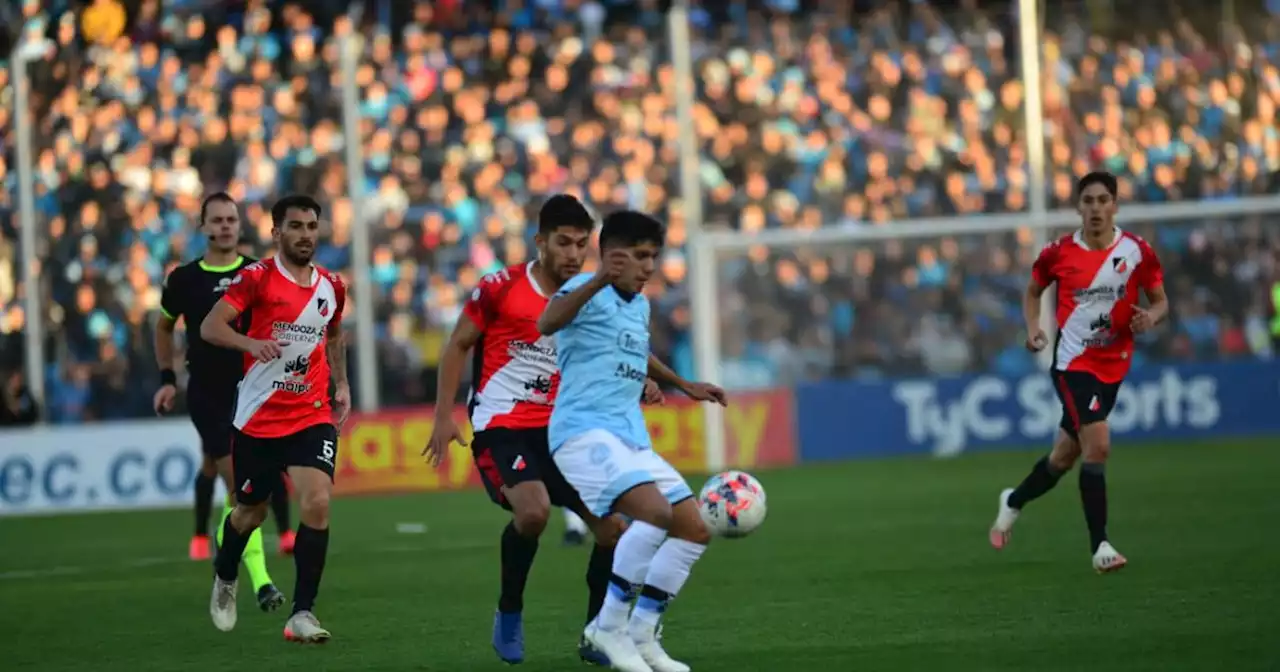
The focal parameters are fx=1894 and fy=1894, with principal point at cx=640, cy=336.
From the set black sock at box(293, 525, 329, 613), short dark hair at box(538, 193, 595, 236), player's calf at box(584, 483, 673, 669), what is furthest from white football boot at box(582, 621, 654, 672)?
black sock at box(293, 525, 329, 613)

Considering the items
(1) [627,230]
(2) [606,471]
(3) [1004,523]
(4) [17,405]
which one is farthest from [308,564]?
(4) [17,405]

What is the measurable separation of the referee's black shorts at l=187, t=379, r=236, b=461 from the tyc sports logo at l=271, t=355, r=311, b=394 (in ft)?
9.30

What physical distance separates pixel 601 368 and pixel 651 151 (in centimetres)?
1893

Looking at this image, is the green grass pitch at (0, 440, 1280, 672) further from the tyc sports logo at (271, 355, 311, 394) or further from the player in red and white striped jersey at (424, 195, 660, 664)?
the tyc sports logo at (271, 355, 311, 394)

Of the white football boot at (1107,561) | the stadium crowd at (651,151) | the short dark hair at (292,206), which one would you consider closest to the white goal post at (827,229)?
the stadium crowd at (651,151)

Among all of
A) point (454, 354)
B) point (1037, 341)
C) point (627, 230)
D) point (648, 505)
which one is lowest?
point (648, 505)

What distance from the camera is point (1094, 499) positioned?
35.5ft

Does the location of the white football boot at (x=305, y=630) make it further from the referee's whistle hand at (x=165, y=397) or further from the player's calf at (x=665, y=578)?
the referee's whistle hand at (x=165, y=397)

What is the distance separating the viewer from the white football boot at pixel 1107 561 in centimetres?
1035

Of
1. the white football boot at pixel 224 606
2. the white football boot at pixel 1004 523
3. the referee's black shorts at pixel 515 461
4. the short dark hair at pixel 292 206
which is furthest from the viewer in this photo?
the white football boot at pixel 1004 523

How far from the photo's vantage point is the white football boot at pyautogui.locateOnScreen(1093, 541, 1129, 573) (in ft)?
34.0

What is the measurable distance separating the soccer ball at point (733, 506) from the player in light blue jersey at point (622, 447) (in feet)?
3.82

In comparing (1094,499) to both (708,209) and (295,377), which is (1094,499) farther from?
(708,209)

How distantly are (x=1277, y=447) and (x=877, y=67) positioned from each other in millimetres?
8506
